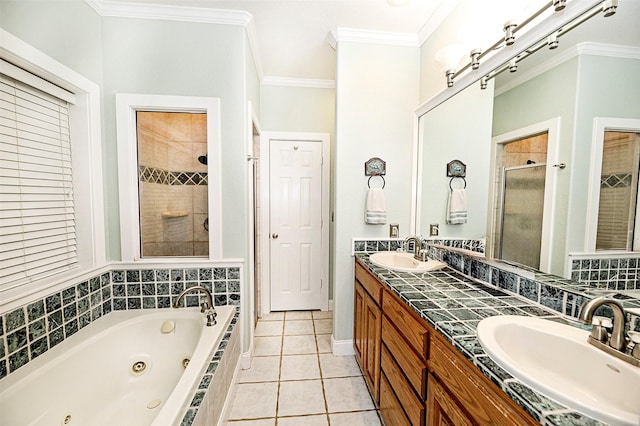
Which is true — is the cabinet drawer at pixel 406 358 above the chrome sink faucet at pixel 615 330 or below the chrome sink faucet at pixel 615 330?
below

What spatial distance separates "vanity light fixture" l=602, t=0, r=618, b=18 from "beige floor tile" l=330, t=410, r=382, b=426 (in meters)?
2.13

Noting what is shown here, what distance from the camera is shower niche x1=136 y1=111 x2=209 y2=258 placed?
199 cm

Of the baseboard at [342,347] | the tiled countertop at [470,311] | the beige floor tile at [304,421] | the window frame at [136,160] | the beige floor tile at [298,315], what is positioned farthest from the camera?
the beige floor tile at [298,315]

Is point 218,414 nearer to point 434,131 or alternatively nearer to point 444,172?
point 444,172

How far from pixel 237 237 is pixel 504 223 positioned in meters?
1.67

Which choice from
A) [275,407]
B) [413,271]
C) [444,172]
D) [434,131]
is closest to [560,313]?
[413,271]

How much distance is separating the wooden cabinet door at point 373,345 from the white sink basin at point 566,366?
74cm

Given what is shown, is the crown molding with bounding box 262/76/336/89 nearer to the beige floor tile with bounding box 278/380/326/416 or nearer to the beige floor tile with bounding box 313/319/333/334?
the beige floor tile with bounding box 313/319/333/334

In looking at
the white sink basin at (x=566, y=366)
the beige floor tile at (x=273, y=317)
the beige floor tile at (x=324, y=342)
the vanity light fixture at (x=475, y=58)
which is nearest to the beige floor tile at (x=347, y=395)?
the beige floor tile at (x=324, y=342)

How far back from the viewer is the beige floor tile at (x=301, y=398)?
64.8 inches

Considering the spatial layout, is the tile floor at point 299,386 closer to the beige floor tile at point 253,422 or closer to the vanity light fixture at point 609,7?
the beige floor tile at point 253,422

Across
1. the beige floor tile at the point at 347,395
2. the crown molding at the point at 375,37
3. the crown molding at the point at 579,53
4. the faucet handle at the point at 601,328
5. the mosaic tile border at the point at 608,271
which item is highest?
the crown molding at the point at 375,37

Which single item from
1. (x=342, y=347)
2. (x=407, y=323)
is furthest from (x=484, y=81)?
(x=342, y=347)

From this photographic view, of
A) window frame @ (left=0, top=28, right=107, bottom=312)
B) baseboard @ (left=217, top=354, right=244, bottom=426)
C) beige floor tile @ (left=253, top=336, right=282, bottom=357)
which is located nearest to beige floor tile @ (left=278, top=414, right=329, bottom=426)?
baseboard @ (left=217, top=354, right=244, bottom=426)
